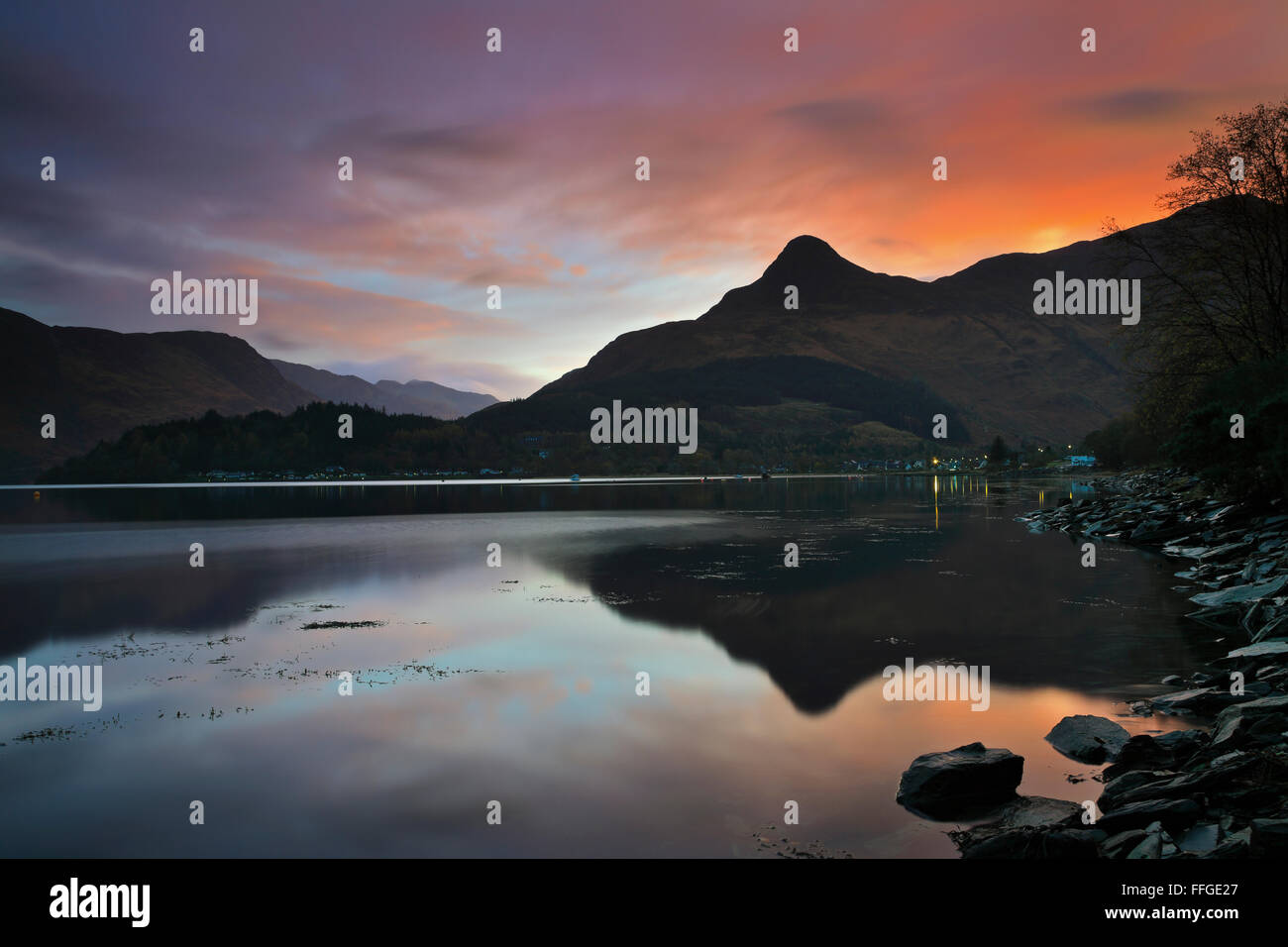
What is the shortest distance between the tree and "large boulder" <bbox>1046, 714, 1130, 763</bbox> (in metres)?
38.5

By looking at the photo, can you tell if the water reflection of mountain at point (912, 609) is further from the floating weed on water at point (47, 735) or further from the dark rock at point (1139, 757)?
the floating weed on water at point (47, 735)

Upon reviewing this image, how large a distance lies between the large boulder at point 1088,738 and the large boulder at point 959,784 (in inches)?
65.6

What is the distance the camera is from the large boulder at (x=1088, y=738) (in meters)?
12.8

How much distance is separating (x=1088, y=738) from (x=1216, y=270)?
A: 150 feet

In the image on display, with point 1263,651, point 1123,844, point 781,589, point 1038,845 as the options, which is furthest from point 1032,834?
point 781,589

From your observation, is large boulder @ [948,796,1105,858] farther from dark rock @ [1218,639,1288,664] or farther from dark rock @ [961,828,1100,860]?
dark rock @ [1218,639,1288,664]

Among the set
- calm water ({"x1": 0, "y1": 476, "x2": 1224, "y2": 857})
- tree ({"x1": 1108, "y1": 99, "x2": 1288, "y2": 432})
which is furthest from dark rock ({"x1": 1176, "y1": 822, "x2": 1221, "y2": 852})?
tree ({"x1": 1108, "y1": 99, "x2": 1288, "y2": 432})

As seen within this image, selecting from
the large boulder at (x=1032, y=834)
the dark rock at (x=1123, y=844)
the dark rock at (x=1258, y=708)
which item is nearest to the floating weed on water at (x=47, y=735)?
the large boulder at (x=1032, y=834)

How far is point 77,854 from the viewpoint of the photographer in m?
10.2

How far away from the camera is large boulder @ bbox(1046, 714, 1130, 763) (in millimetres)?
12766

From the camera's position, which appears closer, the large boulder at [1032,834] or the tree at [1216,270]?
the large boulder at [1032,834]

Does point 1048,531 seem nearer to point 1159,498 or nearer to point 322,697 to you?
point 1159,498
